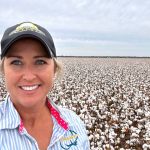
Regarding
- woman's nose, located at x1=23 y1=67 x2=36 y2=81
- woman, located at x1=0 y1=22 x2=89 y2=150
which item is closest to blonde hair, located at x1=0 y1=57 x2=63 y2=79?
woman, located at x1=0 y1=22 x2=89 y2=150

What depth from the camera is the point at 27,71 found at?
1.77m

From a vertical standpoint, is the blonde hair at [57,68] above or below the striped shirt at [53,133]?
above

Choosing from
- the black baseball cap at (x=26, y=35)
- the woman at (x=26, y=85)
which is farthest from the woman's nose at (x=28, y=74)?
→ the black baseball cap at (x=26, y=35)

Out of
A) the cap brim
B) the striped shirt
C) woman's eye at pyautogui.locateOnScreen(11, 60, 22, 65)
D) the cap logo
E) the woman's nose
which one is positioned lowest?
the striped shirt

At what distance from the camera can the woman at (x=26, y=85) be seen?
69.4 inches

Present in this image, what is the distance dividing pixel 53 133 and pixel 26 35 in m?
0.55

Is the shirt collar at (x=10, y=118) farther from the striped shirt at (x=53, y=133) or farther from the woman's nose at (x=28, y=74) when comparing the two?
the woman's nose at (x=28, y=74)

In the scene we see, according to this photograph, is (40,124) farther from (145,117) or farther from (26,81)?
(145,117)

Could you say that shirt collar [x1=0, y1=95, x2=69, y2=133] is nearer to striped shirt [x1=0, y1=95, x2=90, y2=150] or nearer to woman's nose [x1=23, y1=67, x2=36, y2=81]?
striped shirt [x1=0, y1=95, x2=90, y2=150]

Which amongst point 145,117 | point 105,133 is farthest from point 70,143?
point 145,117

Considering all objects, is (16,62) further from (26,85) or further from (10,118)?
(10,118)

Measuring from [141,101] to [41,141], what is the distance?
12.4 m

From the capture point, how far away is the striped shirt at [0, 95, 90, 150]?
5.89 feet

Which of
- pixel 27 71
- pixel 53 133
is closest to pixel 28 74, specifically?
pixel 27 71
